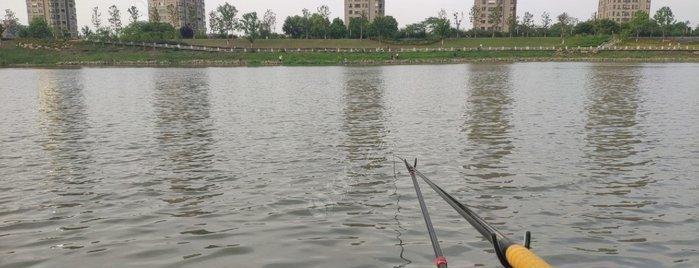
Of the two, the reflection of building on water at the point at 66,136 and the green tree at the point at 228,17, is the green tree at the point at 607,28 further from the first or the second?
the reflection of building on water at the point at 66,136

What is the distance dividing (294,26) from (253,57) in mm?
63664

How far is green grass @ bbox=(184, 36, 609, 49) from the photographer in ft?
497

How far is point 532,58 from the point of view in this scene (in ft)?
406

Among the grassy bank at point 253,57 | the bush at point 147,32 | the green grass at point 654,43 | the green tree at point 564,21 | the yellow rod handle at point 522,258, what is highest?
the green tree at point 564,21

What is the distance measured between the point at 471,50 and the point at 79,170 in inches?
5131

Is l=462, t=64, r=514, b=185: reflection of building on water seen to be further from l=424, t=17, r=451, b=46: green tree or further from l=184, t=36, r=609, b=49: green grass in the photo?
l=424, t=17, r=451, b=46: green tree

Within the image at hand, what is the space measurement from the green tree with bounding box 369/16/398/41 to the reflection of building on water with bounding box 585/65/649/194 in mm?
146160

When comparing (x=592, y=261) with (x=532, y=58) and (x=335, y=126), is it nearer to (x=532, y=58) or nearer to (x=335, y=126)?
(x=335, y=126)

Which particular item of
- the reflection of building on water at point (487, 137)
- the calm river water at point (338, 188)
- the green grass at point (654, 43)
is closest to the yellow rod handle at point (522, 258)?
the calm river water at point (338, 188)

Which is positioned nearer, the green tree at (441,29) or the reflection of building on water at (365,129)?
the reflection of building on water at (365,129)

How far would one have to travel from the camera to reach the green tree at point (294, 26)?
183875mm

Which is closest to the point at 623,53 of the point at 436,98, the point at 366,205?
the point at 436,98

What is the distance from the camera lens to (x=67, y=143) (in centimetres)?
1870

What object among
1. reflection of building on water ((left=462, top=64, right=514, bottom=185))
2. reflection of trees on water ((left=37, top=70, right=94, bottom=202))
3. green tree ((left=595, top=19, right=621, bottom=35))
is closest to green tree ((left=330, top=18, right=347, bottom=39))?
green tree ((left=595, top=19, right=621, bottom=35))
